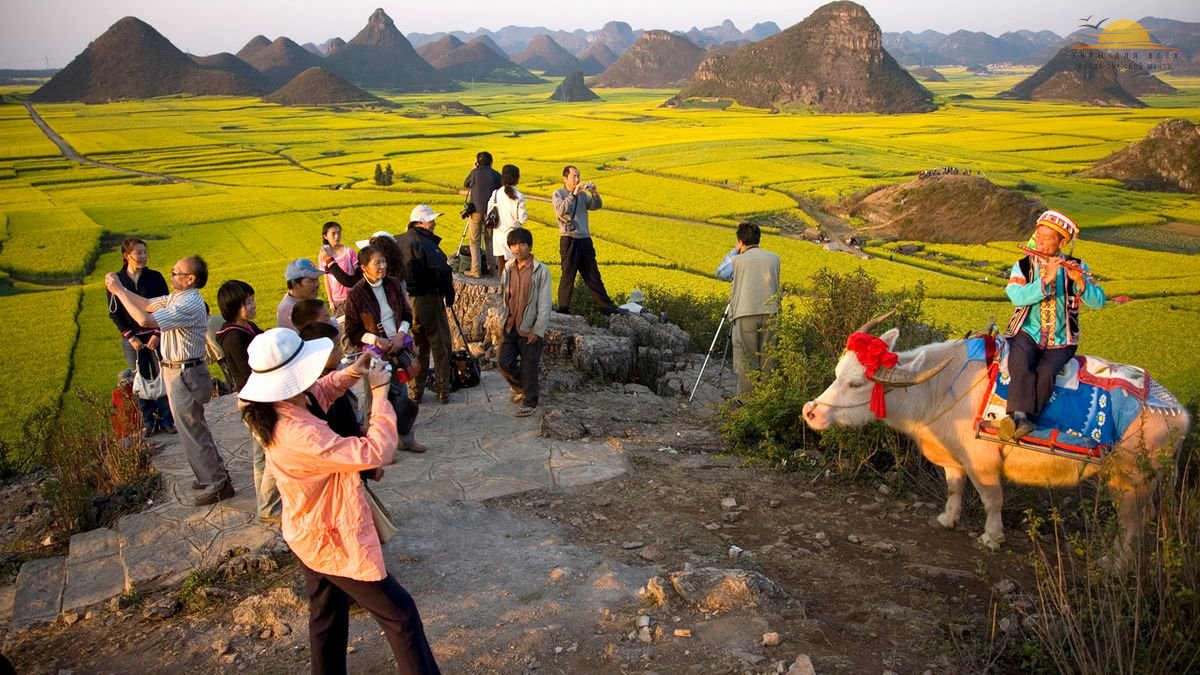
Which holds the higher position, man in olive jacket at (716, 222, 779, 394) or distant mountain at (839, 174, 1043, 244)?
man in olive jacket at (716, 222, 779, 394)

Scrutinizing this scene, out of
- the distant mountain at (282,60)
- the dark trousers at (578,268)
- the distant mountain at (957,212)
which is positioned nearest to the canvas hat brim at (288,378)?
the dark trousers at (578,268)

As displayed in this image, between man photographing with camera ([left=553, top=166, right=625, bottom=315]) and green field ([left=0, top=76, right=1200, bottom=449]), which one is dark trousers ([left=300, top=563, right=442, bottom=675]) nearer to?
green field ([left=0, top=76, right=1200, bottom=449])

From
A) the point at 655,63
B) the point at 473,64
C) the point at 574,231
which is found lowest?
the point at 574,231

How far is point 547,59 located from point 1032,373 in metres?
149

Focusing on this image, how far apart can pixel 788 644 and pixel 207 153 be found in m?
37.3

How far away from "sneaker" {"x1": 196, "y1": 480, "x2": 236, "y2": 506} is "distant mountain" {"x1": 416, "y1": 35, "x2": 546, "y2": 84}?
108 metres

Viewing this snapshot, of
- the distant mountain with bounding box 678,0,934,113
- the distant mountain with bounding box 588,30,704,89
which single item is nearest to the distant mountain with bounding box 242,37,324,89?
the distant mountain with bounding box 588,30,704,89

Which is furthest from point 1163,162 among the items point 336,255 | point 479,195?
point 336,255

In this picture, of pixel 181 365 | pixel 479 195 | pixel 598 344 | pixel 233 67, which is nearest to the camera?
pixel 181 365

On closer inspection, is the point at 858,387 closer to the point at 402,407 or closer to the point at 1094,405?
the point at 1094,405

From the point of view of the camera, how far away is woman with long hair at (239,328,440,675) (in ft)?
10.1

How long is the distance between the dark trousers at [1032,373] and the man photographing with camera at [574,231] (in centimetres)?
474

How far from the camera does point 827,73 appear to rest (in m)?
60.8

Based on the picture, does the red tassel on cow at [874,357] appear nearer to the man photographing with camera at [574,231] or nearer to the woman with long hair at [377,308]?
the woman with long hair at [377,308]
